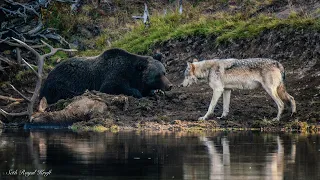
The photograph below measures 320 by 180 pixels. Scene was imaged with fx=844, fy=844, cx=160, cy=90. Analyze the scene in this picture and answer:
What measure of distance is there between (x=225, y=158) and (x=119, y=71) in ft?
29.1

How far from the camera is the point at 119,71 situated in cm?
2125

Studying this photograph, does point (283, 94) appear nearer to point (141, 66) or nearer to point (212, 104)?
point (212, 104)

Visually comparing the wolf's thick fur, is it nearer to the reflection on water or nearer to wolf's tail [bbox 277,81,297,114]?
wolf's tail [bbox 277,81,297,114]

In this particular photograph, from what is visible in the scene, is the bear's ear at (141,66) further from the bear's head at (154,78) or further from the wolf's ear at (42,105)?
the wolf's ear at (42,105)

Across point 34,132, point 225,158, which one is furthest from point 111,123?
point 225,158

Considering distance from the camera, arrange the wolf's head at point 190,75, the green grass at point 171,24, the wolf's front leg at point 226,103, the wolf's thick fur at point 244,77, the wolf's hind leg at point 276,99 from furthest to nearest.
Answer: the green grass at point 171,24 → the wolf's head at point 190,75 → the wolf's front leg at point 226,103 → the wolf's thick fur at point 244,77 → the wolf's hind leg at point 276,99

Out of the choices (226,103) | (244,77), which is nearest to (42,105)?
(226,103)

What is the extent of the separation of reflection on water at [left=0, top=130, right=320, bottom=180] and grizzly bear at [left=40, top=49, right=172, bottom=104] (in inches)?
152

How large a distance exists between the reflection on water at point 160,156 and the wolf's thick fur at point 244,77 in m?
2.13

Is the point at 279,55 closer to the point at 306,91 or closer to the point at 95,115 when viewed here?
the point at 306,91

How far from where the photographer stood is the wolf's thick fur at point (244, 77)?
19.0 m

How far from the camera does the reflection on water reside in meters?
11.2

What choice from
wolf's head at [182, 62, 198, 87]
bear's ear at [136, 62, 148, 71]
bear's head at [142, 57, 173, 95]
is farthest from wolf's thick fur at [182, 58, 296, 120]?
bear's ear at [136, 62, 148, 71]
